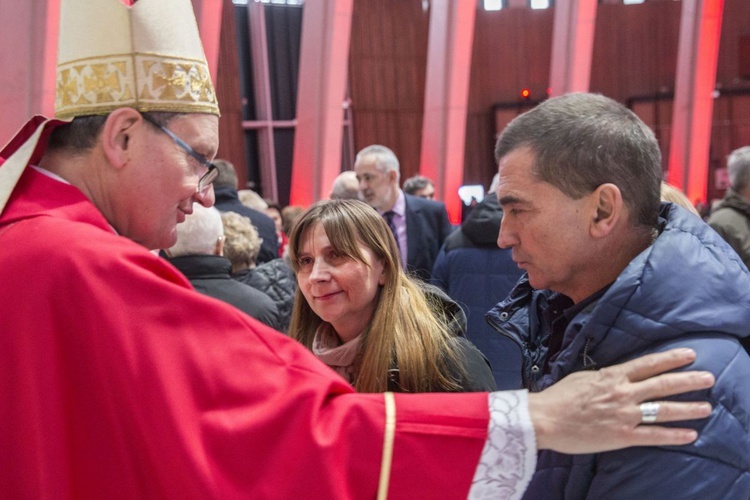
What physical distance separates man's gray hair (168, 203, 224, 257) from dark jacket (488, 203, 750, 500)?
2.31 m

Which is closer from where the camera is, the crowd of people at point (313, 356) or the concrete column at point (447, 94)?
the crowd of people at point (313, 356)

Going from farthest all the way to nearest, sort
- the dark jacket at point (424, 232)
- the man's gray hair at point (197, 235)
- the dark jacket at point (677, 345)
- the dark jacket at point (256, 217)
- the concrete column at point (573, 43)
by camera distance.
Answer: the concrete column at point (573, 43) < the dark jacket at point (424, 232) < the dark jacket at point (256, 217) < the man's gray hair at point (197, 235) < the dark jacket at point (677, 345)

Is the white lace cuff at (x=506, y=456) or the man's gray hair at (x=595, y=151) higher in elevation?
the man's gray hair at (x=595, y=151)

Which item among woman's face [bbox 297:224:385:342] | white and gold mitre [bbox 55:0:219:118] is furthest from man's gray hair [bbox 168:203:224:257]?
white and gold mitre [bbox 55:0:219:118]

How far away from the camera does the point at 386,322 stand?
281cm

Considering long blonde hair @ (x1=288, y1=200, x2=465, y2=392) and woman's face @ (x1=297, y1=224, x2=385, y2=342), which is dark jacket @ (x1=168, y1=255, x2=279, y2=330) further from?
woman's face @ (x1=297, y1=224, x2=385, y2=342)

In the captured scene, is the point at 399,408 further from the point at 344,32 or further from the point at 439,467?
the point at 344,32

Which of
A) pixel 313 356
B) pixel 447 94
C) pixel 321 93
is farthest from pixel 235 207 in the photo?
pixel 447 94

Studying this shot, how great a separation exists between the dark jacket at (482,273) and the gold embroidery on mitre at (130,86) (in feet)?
9.03

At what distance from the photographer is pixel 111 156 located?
194 centimetres

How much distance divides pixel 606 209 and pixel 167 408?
3.09 feet

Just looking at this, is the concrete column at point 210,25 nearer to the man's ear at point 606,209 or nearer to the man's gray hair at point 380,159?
the man's gray hair at point 380,159

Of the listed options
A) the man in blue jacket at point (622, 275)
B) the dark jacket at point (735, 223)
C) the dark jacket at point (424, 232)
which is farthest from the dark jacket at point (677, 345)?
the dark jacket at point (424, 232)

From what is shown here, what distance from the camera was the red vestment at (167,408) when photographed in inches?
63.5
